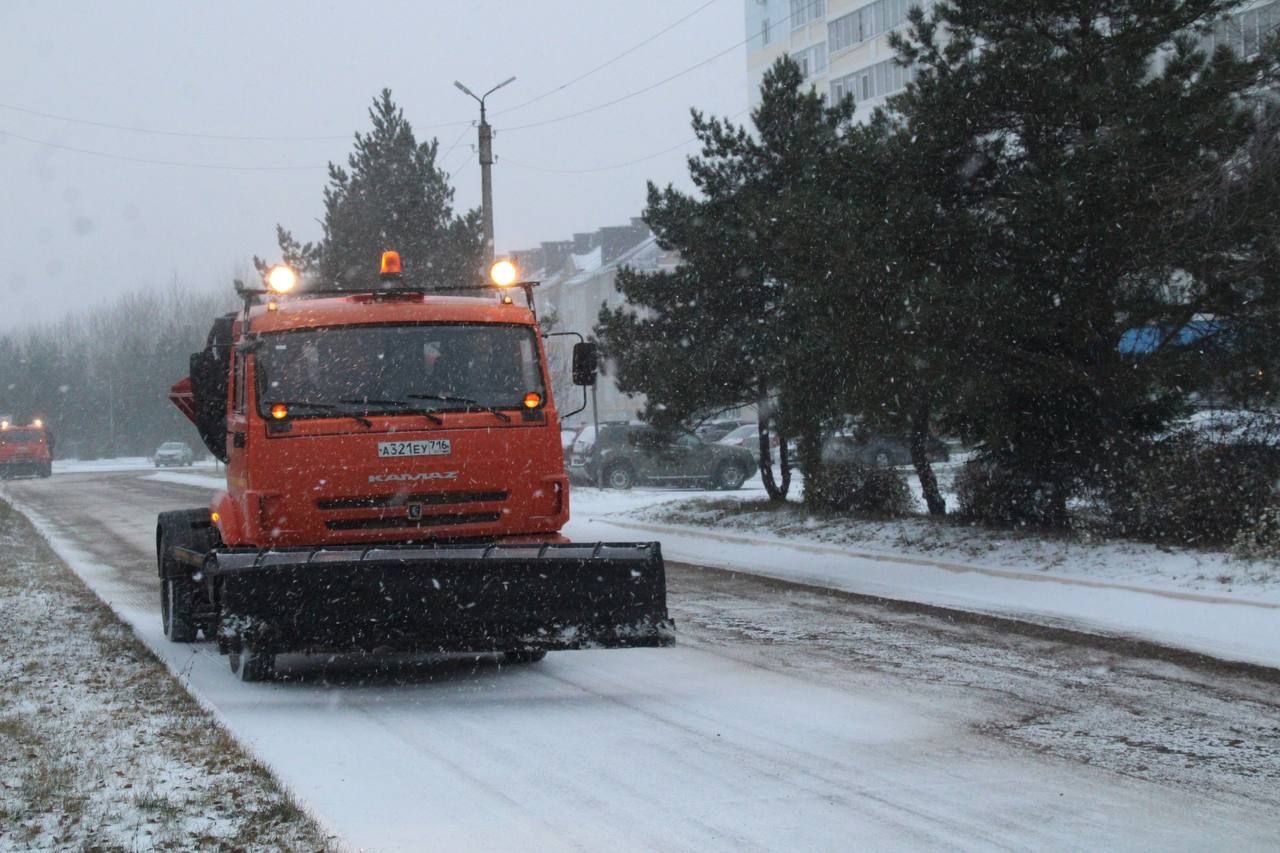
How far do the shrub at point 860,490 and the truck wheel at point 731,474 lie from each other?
13.2 m

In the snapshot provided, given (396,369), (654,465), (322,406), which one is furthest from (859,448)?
(654,465)

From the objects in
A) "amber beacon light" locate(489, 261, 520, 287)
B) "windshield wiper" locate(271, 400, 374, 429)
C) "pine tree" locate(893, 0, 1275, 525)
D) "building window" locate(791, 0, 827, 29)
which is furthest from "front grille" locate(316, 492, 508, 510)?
"building window" locate(791, 0, 827, 29)

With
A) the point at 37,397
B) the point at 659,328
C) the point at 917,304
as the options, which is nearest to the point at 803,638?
the point at 917,304

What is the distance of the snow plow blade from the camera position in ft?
27.0

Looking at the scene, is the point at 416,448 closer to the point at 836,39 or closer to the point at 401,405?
the point at 401,405

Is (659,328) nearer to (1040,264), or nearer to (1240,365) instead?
(1040,264)

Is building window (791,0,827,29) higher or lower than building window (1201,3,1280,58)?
higher

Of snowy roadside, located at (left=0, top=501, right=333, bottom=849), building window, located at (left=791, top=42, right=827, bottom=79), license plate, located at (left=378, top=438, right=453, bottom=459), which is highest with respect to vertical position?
building window, located at (left=791, top=42, right=827, bottom=79)

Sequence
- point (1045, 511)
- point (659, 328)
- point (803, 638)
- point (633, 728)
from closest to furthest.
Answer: point (633, 728) → point (803, 638) → point (1045, 511) → point (659, 328)

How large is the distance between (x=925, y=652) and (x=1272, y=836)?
460cm

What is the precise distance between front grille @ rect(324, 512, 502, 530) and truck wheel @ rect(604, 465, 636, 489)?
997 inches

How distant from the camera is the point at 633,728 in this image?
7531 millimetres

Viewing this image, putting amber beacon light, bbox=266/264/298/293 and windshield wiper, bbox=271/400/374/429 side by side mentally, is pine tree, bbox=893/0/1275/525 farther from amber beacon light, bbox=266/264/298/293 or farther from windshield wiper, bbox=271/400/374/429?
windshield wiper, bbox=271/400/374/429

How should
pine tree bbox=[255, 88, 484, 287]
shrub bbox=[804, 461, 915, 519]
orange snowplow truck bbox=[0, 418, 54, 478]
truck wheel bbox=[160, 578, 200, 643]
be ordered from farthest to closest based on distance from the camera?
orange snowplow truck bbox=[0, 418, 54, 478] < pine tree bbox=[255, 88, 484, 287] < shrub bbox=[804, 461, 915, 519] < truck wheel bbox=[160, 578, 200, 643]
